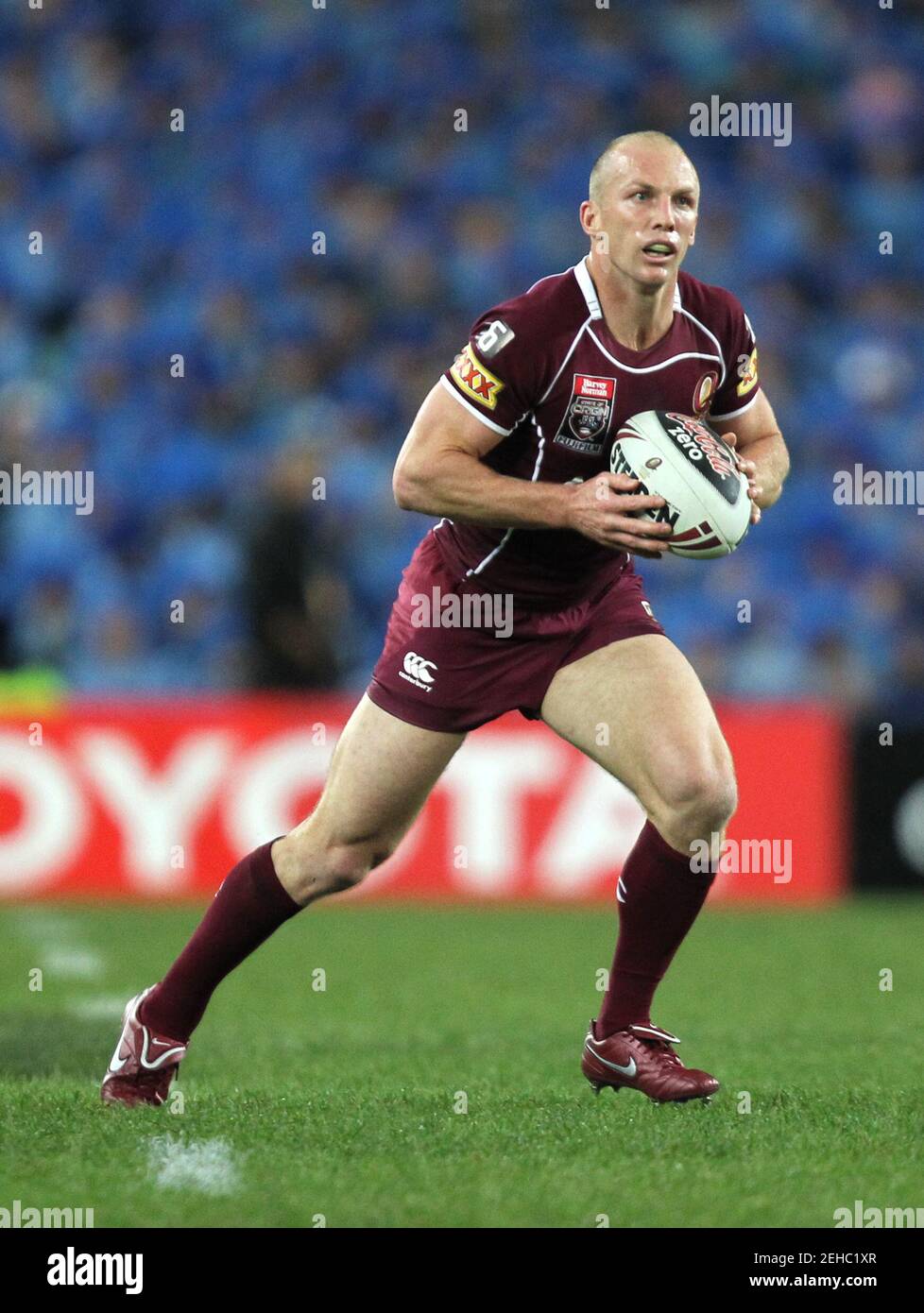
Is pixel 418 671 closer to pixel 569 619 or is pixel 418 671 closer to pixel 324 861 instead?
pixel 569 619

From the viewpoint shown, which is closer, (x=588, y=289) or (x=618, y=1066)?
(x=588, y=289)

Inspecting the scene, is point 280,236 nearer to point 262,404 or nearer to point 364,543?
point 262,404

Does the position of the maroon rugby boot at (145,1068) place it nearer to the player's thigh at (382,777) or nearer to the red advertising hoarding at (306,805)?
the player's thigh at (382,777)

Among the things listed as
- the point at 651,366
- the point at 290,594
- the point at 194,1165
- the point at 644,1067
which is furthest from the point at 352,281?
the point at 194,1165

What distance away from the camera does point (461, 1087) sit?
502 cm

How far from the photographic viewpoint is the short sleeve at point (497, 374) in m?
4.46

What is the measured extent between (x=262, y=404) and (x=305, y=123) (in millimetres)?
2581

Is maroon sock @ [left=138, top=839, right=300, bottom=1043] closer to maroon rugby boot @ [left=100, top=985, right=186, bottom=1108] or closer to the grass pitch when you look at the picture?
maroon rugby boot @ [left=100, top=985, right=186, bottom=1108]

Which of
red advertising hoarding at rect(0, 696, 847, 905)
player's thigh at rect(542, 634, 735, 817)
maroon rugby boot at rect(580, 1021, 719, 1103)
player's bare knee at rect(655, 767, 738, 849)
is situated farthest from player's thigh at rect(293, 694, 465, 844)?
red advertising hoarding at rect(0, 696, 847, 905)

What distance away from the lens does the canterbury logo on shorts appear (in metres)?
4.68

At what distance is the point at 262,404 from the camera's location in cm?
1235

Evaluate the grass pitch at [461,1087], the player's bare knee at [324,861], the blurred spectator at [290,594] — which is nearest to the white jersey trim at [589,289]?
the player's bare knee at [324,861]

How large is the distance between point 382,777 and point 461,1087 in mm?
892
